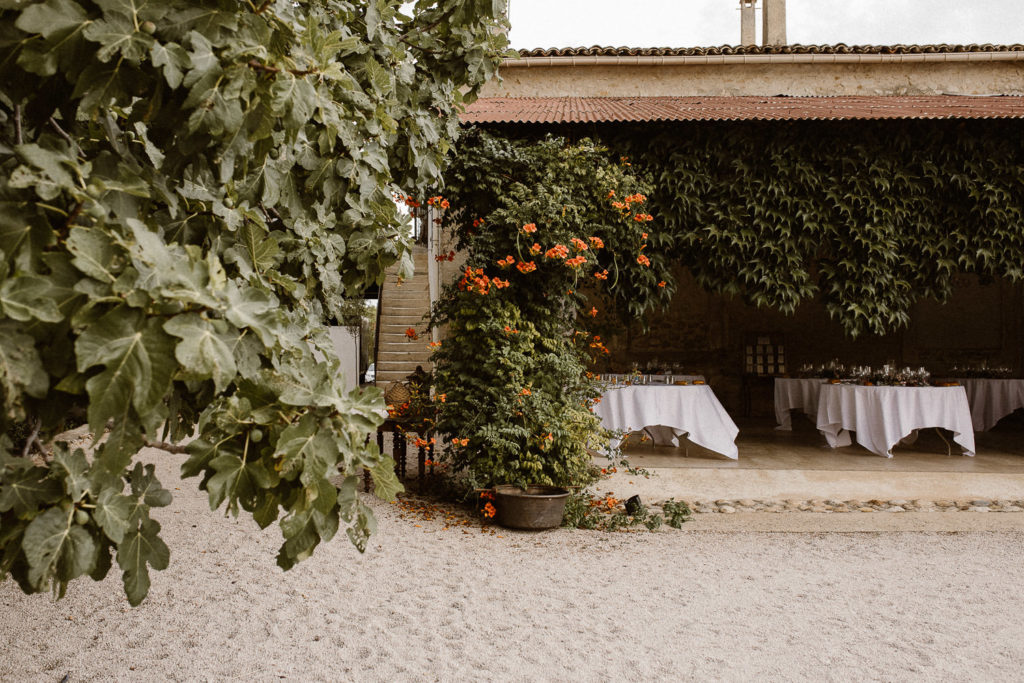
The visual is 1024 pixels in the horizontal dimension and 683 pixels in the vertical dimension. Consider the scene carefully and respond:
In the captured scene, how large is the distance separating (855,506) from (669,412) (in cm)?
212

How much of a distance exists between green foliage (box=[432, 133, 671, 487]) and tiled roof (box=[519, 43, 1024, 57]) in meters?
4.95

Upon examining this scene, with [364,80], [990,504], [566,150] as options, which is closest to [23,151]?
[364,80]

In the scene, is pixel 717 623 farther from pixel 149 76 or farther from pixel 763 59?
pixel 763 59

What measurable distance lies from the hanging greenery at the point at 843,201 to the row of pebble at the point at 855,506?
186 centimetres

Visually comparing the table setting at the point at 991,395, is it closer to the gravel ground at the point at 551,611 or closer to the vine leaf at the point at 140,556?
the gravel ground at the point at 551,611

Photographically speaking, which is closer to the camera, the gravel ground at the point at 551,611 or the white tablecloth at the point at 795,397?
the gravel ground at the point at 551,611

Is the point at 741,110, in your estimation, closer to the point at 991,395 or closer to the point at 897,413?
A: the point at 897,413

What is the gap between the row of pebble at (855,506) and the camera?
5.98 meters

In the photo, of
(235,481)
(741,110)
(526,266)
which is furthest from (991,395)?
(235,481)

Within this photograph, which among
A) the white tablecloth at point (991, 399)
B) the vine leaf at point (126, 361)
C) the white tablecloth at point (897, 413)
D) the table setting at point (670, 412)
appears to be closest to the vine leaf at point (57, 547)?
the vine leaf at point (126, 361)

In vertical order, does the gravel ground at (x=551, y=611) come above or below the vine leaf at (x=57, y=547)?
below

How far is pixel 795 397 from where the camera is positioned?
10.3 m

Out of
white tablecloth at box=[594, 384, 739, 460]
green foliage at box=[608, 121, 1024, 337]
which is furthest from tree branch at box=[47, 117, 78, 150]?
white tablecloth at box=[594, 384, 739, 460]

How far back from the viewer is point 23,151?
1.09m
